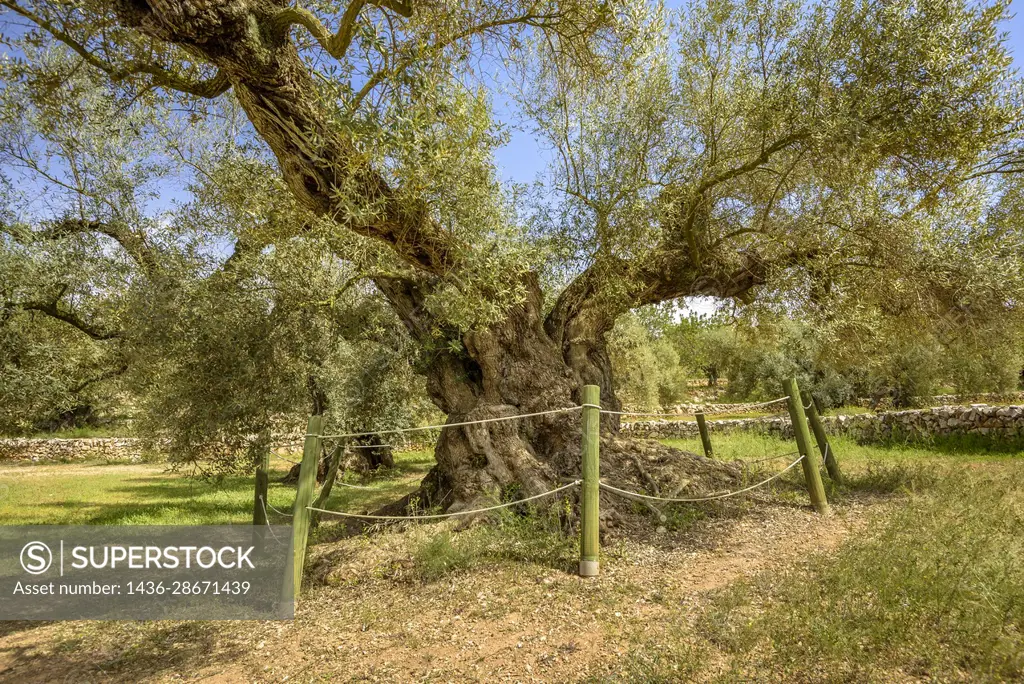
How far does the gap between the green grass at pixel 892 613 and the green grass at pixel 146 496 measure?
7220mm

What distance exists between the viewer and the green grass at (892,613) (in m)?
3.46

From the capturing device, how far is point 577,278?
30.0 feet

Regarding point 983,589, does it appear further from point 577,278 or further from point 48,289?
point 48,289

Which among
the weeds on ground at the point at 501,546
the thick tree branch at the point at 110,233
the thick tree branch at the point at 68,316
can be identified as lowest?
the weeds on ground at the point at 501,546

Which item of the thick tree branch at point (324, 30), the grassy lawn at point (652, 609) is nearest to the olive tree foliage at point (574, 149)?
the thick tree branch at point (324, 30)

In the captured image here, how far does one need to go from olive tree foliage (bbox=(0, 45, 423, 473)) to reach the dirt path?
3464 millimetres

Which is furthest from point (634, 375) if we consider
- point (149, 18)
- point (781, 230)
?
point (149, 18)

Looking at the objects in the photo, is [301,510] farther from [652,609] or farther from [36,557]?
[36,557]

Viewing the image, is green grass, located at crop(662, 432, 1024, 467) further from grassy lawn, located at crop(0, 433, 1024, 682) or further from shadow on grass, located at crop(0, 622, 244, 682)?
shadow on grass, located at crop(0, 622, 244, 682)

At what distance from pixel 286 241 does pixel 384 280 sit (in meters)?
1.57

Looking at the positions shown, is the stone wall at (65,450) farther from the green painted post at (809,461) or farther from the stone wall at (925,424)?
the stone wall at (925,424)

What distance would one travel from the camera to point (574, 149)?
9.05m

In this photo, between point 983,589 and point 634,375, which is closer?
point 983,589

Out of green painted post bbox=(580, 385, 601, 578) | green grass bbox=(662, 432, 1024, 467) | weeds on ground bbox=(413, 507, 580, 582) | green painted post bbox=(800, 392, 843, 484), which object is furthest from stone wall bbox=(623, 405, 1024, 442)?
green painted post bbox=(580, 385, 601, 578)
